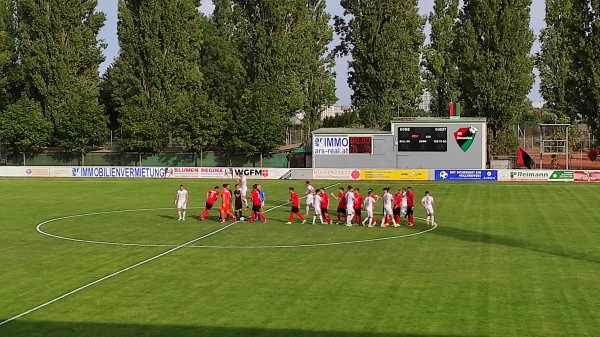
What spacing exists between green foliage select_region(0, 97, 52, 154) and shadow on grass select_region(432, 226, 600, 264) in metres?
58.5

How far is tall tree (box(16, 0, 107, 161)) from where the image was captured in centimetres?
7925

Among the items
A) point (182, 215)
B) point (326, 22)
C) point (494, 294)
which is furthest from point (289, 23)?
point (494, 294)

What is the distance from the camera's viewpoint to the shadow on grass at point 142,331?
15805 millimetres

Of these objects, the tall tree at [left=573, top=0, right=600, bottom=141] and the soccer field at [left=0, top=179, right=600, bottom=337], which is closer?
the soccer field at [left=0, top=179, right=600, bottom=337]

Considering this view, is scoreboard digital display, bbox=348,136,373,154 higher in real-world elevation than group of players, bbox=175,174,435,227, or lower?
higher

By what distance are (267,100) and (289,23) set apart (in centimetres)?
984

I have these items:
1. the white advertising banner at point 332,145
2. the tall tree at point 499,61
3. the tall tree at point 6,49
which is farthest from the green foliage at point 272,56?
the tall tree at point 6,49

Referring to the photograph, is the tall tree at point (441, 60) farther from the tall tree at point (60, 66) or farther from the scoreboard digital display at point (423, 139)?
the tall tree at point (60, 66)

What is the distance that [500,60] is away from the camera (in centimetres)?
7588

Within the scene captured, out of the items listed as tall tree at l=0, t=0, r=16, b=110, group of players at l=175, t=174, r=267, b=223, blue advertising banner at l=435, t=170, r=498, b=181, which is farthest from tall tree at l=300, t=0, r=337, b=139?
group of players at l=175, t=174, r=267, b=223

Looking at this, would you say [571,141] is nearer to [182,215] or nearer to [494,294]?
[182,215]

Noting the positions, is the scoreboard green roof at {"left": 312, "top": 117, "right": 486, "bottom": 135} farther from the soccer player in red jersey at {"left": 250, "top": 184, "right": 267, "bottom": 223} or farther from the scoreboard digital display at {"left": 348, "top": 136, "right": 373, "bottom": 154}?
the soccer player in red jersey at {"left": 250, "top": 184, "right": 267, "bottom": 223}

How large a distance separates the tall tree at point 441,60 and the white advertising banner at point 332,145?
118 feet

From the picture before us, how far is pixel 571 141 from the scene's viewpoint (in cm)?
8994
